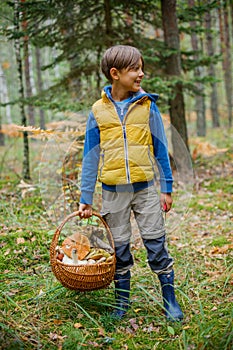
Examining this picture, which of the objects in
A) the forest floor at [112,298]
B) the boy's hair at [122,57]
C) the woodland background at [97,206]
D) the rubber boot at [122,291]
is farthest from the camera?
the rubber boot at [122,291]

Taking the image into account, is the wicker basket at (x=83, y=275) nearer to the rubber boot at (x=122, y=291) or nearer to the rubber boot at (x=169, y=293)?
the rubber boot at (x=122, y=291)

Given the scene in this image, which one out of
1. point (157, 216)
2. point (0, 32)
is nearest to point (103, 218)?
point (157, 216)

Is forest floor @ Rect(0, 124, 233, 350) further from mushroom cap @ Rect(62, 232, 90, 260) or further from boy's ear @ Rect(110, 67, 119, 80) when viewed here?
boy's ear @ Rect(110, 67, 119, 80)

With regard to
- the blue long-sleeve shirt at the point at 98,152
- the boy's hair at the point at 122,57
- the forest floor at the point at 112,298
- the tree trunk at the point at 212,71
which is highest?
the tree trunk at the point at 212,71

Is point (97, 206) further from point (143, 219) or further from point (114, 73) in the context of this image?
point (114, 73)

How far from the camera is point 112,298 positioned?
3158 millimetres

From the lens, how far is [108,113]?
9.46 ft

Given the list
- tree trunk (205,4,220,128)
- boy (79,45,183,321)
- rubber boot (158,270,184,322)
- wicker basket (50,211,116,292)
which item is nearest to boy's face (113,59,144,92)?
boy (79,45,183,321)

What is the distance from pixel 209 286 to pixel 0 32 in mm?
4692

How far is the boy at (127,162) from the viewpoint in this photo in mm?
2852

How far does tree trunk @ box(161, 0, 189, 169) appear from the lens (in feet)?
22.8

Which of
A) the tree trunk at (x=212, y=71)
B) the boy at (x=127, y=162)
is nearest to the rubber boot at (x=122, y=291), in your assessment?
the boy at (x=127, y=162)

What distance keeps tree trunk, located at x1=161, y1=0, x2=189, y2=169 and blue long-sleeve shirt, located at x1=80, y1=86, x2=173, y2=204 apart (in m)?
4.05

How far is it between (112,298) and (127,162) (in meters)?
1.17
